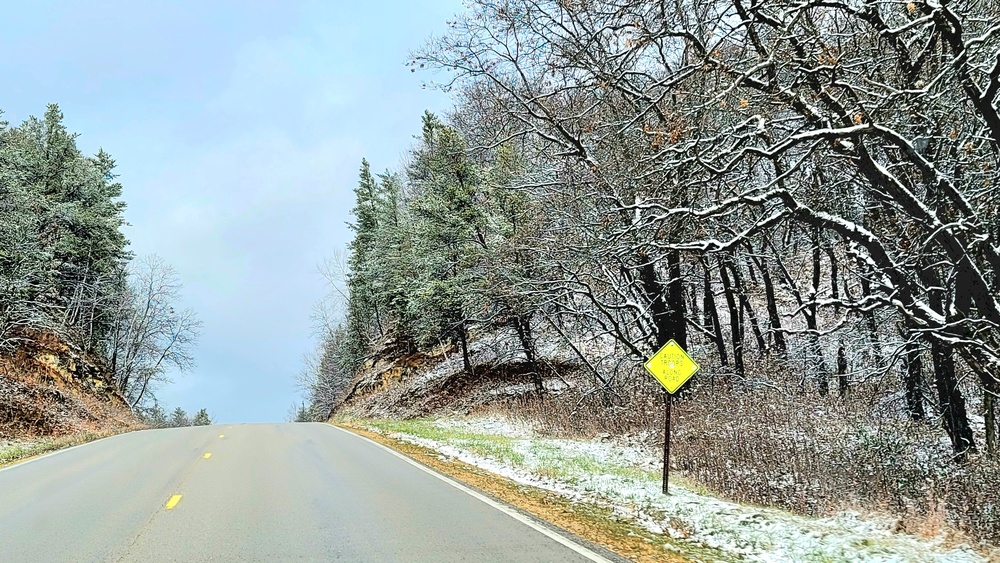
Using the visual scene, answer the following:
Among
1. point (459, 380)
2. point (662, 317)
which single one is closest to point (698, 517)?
point (662, 317)

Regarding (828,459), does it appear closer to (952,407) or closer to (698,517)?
(952,407)

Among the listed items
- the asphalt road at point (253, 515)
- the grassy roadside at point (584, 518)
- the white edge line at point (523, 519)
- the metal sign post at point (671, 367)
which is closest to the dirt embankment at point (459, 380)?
the grassy roadside at point (584, 518)

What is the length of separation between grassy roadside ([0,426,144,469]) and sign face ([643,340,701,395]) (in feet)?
50.1

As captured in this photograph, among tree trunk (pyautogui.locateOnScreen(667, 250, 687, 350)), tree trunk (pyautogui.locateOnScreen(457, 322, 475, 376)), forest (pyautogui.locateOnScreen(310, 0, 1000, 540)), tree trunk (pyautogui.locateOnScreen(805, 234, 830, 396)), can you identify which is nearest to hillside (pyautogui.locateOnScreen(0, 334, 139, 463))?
tree trunk (pyautogui.locateOnScreen(457, 322, 475, 376))

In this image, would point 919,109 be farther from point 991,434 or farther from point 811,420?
point 811,420

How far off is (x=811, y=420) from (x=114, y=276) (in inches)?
1683

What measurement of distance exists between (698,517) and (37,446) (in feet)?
67.4

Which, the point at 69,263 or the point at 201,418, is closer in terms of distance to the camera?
the point at 69,263

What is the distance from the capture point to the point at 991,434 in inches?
411

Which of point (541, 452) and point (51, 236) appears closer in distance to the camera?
point (541, 452)

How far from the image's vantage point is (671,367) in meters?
10.8

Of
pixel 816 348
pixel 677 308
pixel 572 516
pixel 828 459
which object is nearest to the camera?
pixel 572 516

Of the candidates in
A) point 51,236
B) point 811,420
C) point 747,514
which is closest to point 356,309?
point 51,236

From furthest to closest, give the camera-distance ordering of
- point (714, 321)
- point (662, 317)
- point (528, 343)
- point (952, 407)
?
point (528, 343) < point (714, 321) < point (662, 317) < point (952, 407)
